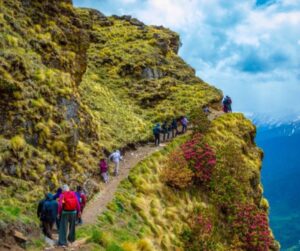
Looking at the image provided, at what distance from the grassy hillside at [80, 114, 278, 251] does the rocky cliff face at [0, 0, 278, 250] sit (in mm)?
3468

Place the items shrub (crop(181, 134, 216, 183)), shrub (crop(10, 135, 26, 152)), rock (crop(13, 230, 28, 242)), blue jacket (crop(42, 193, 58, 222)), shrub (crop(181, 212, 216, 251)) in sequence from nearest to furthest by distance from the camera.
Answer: rock (crop(13, 230, 28, 242))
blue jacket (crop(42, 193, 58, 222))
shrub (crop(10, 135, 26, 152))
shrub (crop(181, 212, 216, 251))
shrub (crop(181, 134, 216, 183))

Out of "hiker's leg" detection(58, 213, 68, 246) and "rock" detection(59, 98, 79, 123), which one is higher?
"rock" detection(59, 98, 79, 123)

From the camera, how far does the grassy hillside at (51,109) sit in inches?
985

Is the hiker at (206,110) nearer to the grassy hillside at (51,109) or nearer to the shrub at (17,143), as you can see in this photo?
the grassy hillside at (51,109)

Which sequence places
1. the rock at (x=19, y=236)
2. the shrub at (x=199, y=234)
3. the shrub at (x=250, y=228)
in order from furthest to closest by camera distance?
the shrub at (x=250, y=228) < the shrub at (x=199, y=234) < the rock at (x=19, y=236)

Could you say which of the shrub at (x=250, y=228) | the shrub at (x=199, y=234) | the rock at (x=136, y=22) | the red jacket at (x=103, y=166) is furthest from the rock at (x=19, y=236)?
the rock at (x=136, y=22)

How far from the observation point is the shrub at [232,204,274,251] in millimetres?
36344

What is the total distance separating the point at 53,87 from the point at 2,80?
4454 millimetres

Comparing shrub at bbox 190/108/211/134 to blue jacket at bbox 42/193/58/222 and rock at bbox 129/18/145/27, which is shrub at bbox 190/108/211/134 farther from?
rock at bbox 129/18/145/27

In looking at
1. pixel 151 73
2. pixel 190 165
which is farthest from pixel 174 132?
pixel 151 73

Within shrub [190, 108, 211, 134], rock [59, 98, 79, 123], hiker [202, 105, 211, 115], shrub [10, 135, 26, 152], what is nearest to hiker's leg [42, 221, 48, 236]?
shrub [10, 135, 26, 152]

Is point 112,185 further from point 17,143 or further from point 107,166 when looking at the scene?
point 17,143

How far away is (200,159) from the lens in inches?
1602

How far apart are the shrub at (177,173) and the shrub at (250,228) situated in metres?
5.04
